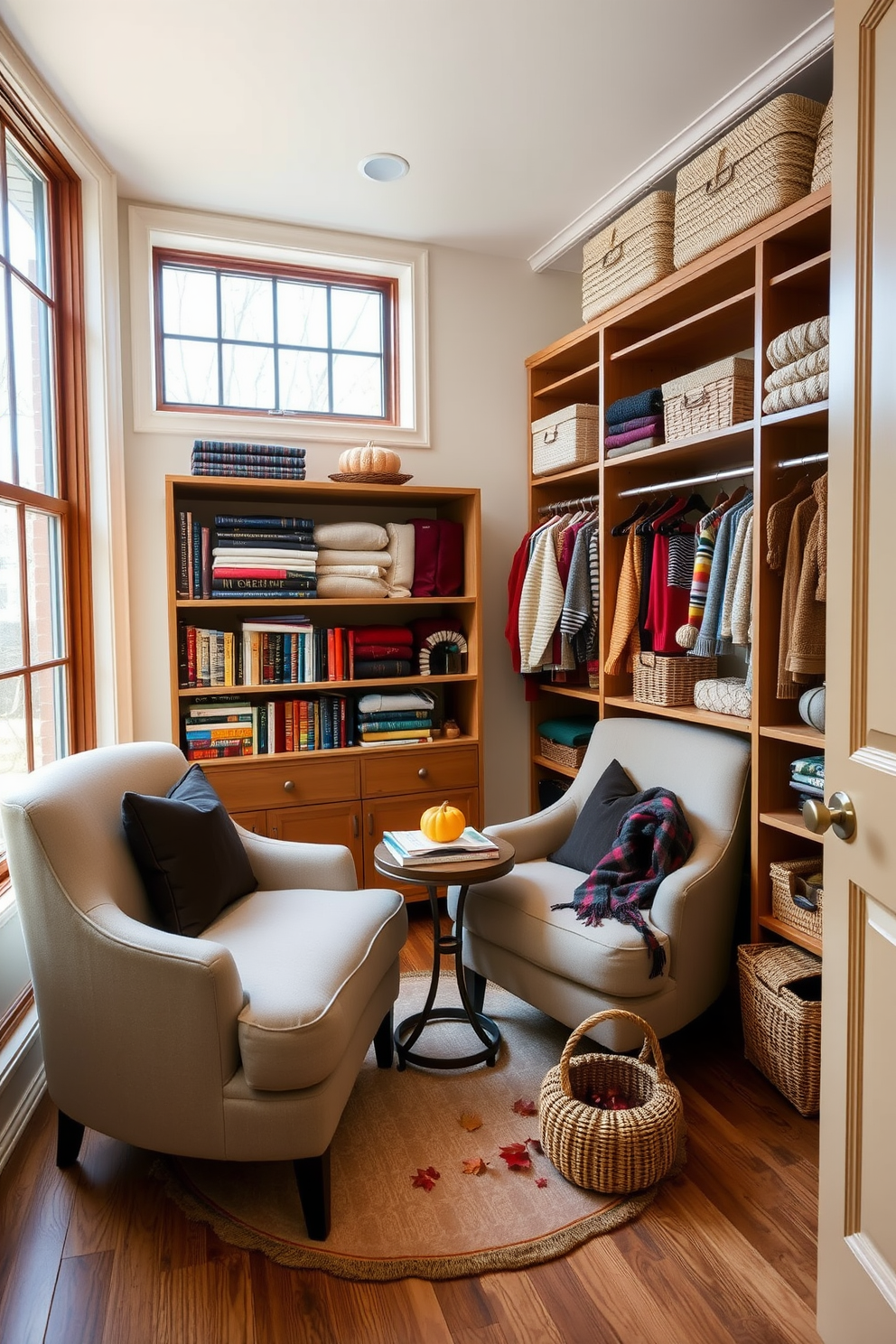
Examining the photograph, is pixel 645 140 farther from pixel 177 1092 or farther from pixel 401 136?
pixel 177 1092

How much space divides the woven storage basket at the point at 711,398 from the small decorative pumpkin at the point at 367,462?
1052 mm

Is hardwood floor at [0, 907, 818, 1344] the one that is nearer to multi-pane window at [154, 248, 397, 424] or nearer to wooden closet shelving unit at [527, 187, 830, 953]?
wooden closet shelving unit at [527, 187, 830, 953]

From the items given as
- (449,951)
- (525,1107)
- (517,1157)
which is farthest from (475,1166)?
(449,951)

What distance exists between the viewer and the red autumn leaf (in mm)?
2000

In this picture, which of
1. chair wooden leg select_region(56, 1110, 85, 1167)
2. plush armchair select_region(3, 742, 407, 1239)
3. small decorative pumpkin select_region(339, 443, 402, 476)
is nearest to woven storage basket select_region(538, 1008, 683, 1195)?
plush armchair select_region(3, 742, 407, 1239)

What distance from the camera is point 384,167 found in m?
2.98

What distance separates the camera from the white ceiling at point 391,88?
222 centimetres

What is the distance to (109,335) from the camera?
10.1ft

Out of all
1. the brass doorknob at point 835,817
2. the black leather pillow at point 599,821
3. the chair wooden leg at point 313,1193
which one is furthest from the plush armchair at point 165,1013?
the brass doorknob at point 835,817

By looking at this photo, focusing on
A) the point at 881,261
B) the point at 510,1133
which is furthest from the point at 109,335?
the point at 510,1133

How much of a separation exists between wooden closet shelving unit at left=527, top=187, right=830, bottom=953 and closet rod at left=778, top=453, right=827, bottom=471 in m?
0.02

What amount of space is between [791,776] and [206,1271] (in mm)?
1863

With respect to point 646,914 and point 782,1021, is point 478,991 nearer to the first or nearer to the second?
point 646,914

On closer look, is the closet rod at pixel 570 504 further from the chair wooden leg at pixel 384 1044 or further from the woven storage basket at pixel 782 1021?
the chair wooden leg at pixel 384 1044
